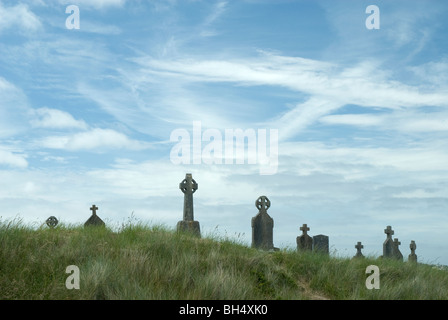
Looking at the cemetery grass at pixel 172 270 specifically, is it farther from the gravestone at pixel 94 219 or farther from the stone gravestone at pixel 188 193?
the gravestone at pixel 94 219

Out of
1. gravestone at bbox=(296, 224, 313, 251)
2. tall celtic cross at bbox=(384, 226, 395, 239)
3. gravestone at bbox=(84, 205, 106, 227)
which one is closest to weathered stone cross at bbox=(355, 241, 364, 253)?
tall celtic cross at bbox=(384, 226, 395, 239)

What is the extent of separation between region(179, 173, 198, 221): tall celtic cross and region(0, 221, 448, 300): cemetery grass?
4.16 m

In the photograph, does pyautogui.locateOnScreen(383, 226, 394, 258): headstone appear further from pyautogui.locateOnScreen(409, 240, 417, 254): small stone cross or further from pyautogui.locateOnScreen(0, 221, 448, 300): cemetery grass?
pyautogui.locateOnScreen(0, 221, 448, 300): cemetery grass

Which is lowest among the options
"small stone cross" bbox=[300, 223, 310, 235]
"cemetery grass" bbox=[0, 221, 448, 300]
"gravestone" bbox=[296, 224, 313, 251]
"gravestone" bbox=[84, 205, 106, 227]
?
"cemetery grass" bbox=[0, 221, 448, 300]

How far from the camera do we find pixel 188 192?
707 inches

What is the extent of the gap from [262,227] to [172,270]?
7515 millimetres

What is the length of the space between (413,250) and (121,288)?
73.8 feet

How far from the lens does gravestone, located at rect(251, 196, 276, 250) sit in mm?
16922

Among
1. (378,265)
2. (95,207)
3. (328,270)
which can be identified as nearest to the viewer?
(328,270)

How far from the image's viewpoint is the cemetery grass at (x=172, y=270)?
30.1ft

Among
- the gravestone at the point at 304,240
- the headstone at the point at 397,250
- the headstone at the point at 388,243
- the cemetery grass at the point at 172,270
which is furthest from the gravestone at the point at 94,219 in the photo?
the headstone at the point at 397,250
